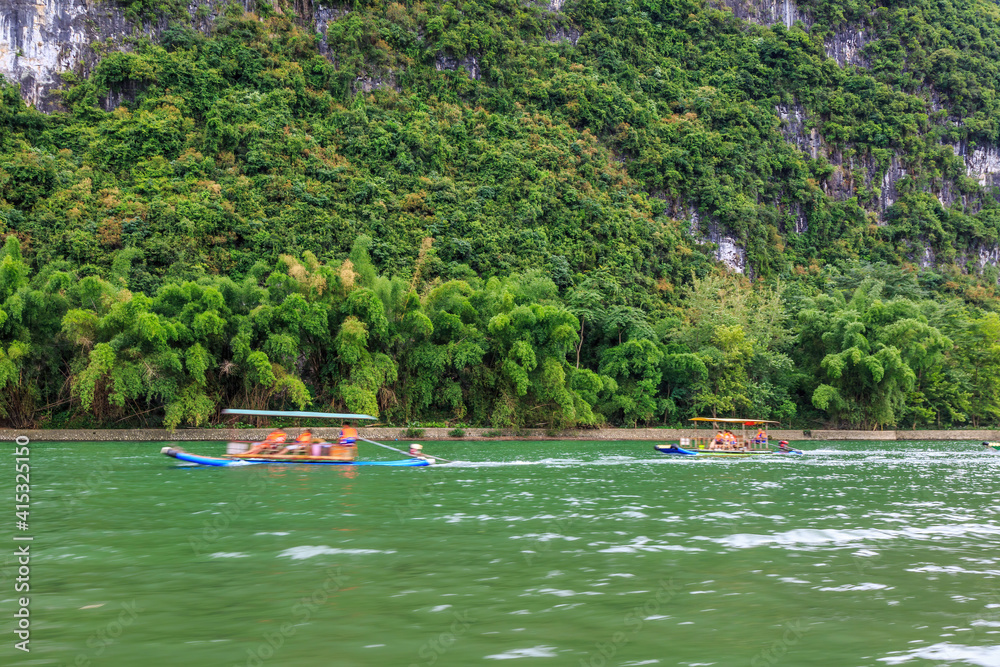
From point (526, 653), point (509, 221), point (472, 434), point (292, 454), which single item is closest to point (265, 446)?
point (292, 454)

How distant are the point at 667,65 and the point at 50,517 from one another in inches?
3473

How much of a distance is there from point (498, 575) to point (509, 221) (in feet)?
185

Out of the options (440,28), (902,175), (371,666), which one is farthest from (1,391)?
(902,175)

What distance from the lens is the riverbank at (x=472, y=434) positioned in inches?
1390

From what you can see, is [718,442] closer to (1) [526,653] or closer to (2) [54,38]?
(1) [526,653]

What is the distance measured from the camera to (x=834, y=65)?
94250mm

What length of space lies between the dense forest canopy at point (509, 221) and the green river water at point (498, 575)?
2073 cm

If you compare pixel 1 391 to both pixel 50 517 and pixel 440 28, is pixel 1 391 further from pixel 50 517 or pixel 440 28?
pixel 440 28

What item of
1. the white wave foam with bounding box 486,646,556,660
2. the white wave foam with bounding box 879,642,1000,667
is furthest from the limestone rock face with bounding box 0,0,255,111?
the white wave foam with bounding box 879,642,1000,667

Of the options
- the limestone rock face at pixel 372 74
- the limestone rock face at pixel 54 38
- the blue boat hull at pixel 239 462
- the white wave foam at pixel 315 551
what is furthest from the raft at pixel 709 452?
the limestone rock face at pixel 54 38

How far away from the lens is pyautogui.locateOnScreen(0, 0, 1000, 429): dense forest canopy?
3841 centimetres

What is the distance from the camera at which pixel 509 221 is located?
64.2 m

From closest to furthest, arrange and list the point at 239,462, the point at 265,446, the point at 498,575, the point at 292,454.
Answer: the point at 498,575 → the point at 239,462 → the point at 265,446 → the point at 292,454

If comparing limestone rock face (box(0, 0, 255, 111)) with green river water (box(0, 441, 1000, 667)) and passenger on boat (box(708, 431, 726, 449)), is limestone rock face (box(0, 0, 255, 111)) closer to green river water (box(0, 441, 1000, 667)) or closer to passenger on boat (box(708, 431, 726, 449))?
passenger on boat (box(708, 431, 726, 449))
